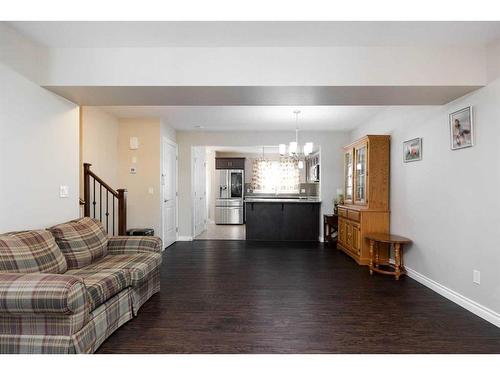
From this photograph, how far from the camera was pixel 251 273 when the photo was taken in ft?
13.0

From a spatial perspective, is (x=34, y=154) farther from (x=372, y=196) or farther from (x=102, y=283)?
(x=372, y=196)

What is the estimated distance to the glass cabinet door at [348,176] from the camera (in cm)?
527

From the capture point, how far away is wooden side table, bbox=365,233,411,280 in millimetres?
3758

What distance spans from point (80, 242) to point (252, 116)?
10.8ft

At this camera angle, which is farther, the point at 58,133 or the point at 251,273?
the point at 251,273

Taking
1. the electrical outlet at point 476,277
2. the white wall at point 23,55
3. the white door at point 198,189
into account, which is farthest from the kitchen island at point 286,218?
the white wall at point 23,55

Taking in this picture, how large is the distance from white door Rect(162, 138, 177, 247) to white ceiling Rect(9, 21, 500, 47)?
310 cm

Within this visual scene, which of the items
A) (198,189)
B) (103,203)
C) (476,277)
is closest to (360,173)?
(476,277)

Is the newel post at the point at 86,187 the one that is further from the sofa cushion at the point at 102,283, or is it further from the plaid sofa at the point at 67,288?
the sofa cushion at the point at 102,283

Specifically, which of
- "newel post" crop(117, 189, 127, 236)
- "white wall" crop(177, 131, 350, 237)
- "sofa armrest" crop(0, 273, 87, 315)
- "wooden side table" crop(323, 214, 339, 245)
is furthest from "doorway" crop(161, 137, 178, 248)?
"sofa armrest" crop(0, 273, 87, 315)

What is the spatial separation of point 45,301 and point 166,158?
13.7 ft

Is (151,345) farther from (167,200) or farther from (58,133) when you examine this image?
(167,200)

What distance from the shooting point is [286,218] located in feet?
20.8
